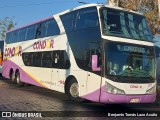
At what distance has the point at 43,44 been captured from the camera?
17.1 meters

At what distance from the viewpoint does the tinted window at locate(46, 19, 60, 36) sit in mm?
15805

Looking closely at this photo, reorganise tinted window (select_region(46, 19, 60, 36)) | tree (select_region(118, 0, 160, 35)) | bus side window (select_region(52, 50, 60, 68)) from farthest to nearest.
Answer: tree (select_region(118, 0, 160, 35)) → tinted window (select_region(46, 19, 60, 36)) → bus side window (select_region(52, 50, 60, 68))

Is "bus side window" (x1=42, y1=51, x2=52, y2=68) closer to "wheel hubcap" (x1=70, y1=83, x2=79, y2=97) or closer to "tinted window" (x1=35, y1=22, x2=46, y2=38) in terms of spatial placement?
"tinted window" (x1=35, y1=22, x2=46, y2=38)

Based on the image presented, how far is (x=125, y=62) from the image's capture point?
12281 mm

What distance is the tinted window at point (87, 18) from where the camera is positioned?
42.5 ft

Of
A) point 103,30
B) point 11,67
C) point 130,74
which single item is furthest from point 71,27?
point 11,67

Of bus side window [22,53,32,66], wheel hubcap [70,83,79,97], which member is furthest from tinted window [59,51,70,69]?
bus side window [22,53,32,66]

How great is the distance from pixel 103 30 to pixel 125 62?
4.53 ft

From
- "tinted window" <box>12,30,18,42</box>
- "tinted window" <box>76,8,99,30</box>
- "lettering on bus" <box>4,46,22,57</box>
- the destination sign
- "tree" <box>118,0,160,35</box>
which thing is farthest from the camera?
"tree" <box>118,0,160,35</box>

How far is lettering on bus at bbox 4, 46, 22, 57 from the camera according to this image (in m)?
20.6

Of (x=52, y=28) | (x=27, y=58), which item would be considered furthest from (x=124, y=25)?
(x=27, y=58)

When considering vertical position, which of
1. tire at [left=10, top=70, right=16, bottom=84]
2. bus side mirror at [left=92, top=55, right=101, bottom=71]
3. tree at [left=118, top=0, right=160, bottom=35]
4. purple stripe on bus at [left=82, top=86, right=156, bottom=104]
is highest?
tree at [left=118, top=0, right=160, bottom=35]

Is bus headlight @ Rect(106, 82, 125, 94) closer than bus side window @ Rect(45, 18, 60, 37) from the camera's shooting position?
Yes

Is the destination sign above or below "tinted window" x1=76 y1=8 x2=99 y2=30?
below
